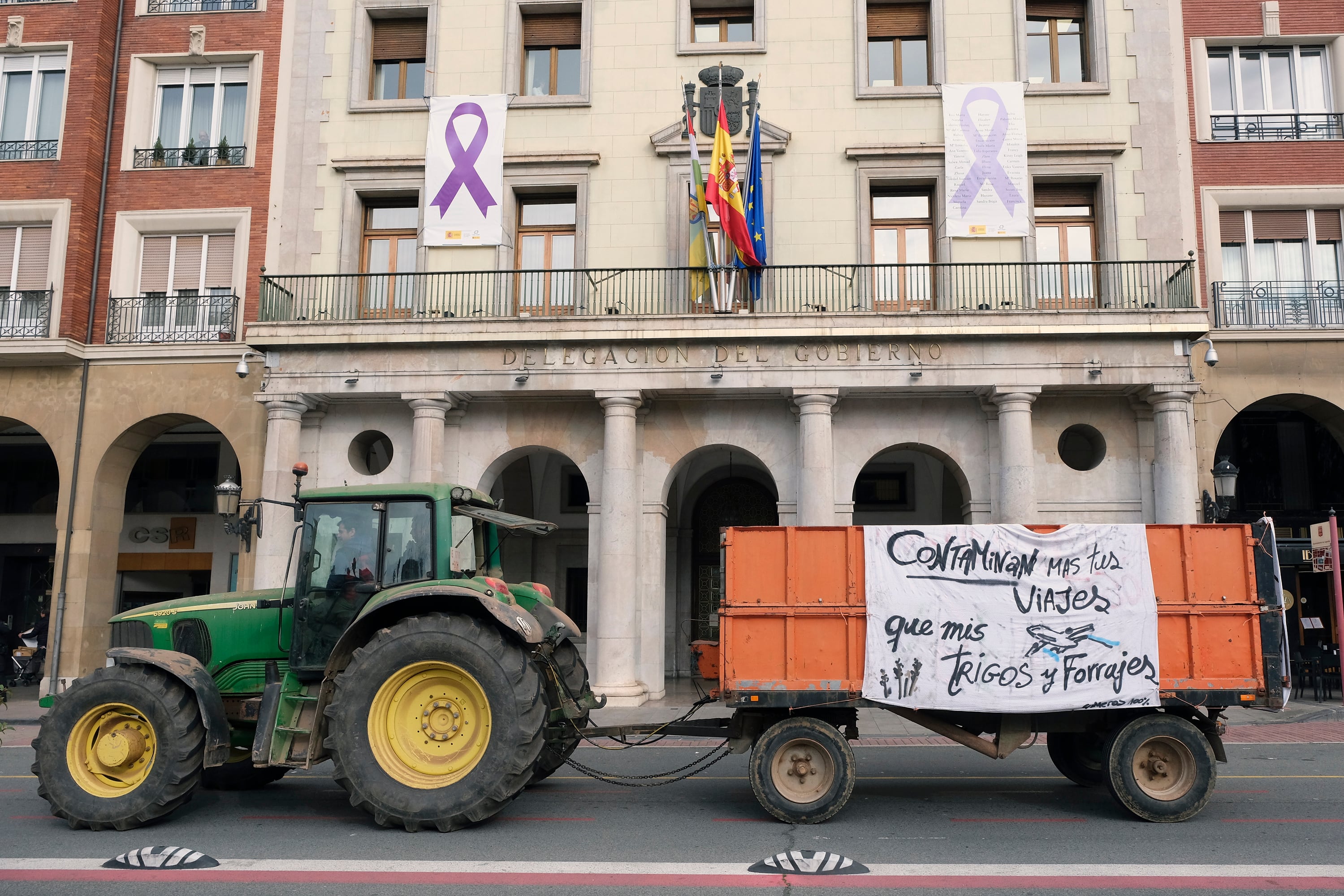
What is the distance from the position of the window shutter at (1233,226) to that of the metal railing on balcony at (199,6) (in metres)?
21.5

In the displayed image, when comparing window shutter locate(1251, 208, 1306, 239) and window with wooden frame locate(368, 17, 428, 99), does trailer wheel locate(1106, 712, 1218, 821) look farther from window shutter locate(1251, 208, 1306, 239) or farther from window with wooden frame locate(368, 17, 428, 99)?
window with wooden frame locate(368, 17, 428, 99)

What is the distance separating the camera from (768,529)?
8789mm

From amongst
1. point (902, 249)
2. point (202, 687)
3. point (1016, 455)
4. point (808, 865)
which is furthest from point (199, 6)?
point (808, 865)

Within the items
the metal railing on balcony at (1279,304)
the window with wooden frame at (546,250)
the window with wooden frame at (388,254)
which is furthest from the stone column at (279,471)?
the metal railing on balcony at (1279,304)

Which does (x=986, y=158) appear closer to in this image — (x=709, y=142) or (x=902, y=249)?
(x=902, y=249)

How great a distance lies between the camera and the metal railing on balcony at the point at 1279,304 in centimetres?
1978

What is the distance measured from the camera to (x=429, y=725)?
822 cm

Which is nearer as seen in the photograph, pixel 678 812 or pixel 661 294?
pixel 678 812

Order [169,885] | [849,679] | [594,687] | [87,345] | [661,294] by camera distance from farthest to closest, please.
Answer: [87,345], [661,294], [594,687], [849,679], [169,885]

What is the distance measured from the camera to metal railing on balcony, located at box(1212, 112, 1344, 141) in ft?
66.3

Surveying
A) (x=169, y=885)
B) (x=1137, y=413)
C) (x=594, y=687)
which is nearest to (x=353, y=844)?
(x=169, y=885)

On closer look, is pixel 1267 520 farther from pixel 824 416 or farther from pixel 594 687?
pixel 594 687

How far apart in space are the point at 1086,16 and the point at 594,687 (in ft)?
55.6

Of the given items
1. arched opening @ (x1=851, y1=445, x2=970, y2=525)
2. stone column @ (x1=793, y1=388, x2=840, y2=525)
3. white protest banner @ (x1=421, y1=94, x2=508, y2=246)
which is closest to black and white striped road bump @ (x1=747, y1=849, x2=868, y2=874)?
stone column @ (x1=793, y1=388, x2=840, y2=525)
